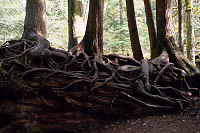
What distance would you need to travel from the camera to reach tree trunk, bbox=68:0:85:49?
7434mm

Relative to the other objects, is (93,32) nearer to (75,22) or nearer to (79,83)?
(79,83)

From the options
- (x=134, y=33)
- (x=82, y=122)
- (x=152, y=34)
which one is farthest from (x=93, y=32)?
(x=152, y=34)

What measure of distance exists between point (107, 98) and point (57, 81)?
1.43 m

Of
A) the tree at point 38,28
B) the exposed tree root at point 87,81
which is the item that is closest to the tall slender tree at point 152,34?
the exposed tree root at point 87,81

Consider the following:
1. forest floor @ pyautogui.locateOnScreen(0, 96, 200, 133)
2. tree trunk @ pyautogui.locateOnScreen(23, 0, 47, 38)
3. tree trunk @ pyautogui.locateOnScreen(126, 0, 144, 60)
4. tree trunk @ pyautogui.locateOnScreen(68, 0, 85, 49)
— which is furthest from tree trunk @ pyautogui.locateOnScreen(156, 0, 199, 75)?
tree trunk @ pyautogui.locateOnScreen(23, 0, 47, 38)

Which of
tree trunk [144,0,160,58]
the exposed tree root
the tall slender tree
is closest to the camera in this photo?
the exposed tree root

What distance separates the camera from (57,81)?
13.9 ft

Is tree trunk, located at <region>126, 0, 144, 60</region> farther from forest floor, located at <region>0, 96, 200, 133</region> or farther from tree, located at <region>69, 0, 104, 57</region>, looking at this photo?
forest floor, located at <region>0, 96, 200, 133</region>

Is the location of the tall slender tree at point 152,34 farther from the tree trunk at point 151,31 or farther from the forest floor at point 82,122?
the forest floor at point 82,122

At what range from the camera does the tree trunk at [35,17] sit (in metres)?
5.64

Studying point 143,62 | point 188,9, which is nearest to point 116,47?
point 188,9

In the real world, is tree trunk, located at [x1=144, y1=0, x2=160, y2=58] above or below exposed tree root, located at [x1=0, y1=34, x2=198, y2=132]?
above

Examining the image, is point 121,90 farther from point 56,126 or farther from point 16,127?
point 16,127

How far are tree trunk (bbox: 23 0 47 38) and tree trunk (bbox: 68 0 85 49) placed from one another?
1784mm
